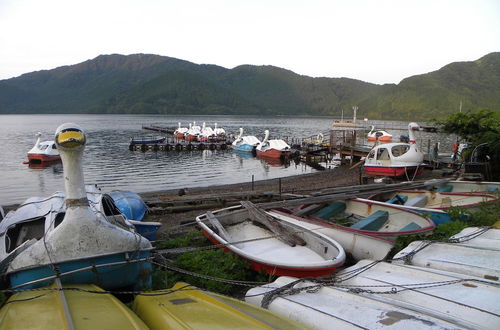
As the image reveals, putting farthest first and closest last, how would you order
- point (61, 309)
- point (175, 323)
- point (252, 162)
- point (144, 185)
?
point (252, 162), point (144, 185), point (61, 309), point (175, 323)

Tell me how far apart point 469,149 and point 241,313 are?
17.9 metres

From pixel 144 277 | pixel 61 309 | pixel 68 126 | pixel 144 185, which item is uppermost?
pixel 68 126

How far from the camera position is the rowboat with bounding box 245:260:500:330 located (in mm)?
4199

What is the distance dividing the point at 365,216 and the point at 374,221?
1.25 meters

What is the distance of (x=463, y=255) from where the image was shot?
22.2 ft

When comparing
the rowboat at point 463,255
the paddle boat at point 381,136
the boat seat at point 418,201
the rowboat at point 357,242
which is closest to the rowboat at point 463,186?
the boat seat at point 418,201

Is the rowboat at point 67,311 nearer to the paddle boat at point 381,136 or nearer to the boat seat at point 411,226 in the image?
the boat seat at point 411,226

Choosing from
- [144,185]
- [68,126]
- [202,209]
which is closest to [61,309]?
[68,126]

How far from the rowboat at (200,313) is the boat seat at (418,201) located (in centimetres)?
928

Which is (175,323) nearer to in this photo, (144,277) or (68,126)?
(144,277)

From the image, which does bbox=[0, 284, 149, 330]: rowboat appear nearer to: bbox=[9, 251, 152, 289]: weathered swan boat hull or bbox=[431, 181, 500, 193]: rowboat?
bbox=[9, 251, 152, 289]: weathered swan boat hull

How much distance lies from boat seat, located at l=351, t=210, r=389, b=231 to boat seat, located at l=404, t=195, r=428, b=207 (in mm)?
2207

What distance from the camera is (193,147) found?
5259cm

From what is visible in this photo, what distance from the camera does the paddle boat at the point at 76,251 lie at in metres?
5.43
